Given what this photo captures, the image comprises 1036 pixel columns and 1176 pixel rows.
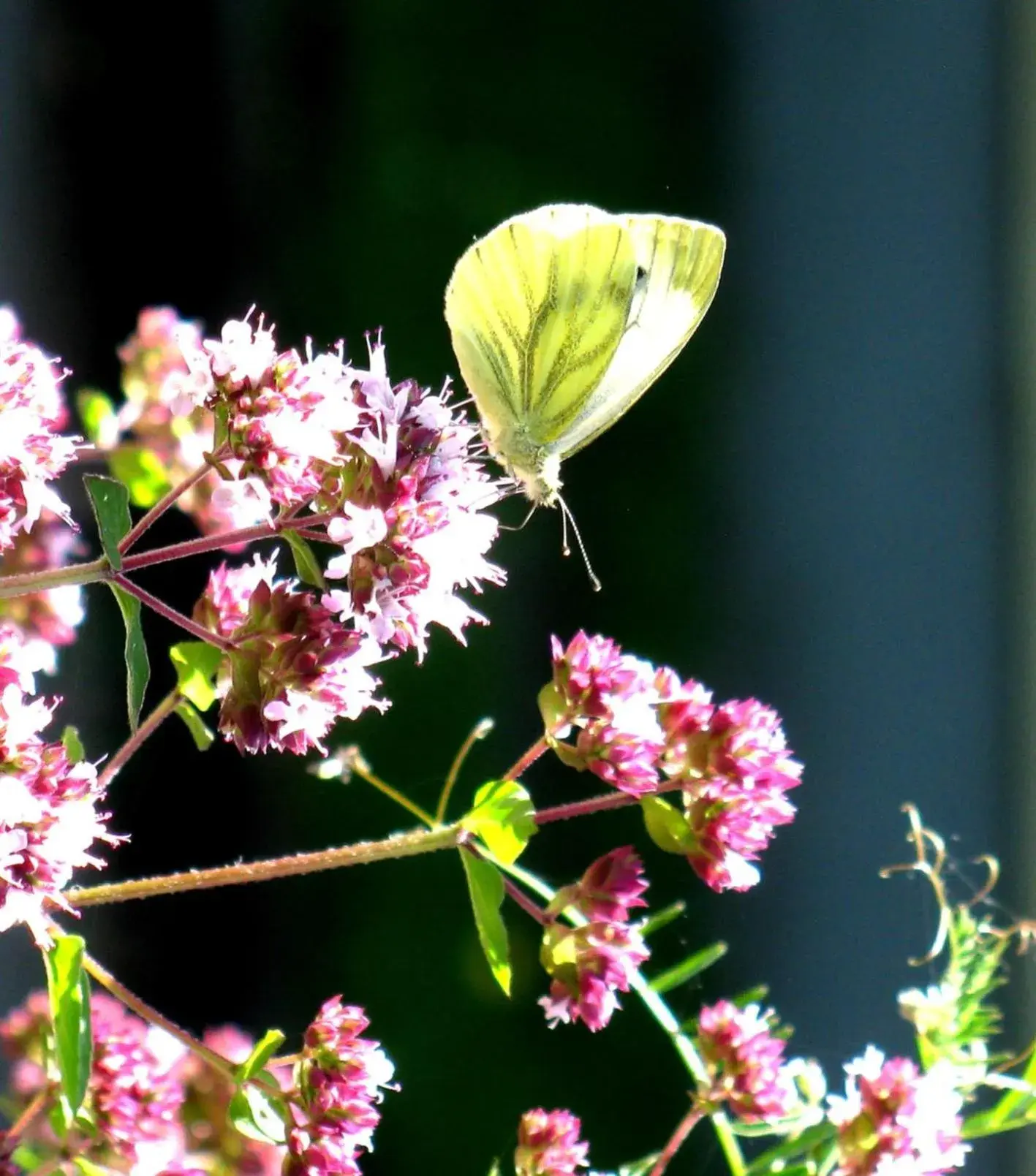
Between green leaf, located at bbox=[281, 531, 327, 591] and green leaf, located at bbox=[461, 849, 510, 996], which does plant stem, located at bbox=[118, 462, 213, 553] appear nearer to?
green leaf, located at bbox=[281, 531, 327, 591]

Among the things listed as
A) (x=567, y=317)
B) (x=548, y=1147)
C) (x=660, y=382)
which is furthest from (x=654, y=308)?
(x=660, y=382)

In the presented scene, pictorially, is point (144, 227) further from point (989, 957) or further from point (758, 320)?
point (989, 957)

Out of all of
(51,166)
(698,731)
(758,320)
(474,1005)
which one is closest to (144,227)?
(51,166)

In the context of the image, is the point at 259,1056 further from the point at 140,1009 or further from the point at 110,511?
the point at 110,511

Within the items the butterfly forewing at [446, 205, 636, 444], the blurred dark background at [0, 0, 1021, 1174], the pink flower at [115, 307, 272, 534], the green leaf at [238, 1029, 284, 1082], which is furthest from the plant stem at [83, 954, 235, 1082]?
the blurred dark background at [0, 0, 1021, 1174]

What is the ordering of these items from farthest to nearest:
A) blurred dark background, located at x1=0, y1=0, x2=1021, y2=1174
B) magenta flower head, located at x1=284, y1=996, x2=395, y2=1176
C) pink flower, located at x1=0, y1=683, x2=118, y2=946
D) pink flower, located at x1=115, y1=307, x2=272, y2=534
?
blurred dark background, located at x1=0, y1=0, x2=1021, y2=1174 < pink flower, located at x1=115, y1=307, x2=272, y2=534 < magenta flower head, located at x1=284, y1=996, x2=395, y2=1176 < pink flower, located at x1=0, y1=683, x2=118, y2=946

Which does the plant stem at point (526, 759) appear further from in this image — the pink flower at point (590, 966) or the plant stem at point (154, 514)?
the plant stem at point (154, 514)

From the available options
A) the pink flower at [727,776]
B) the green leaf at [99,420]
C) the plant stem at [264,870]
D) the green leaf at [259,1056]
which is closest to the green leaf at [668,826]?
the pink flower at [727,776]
